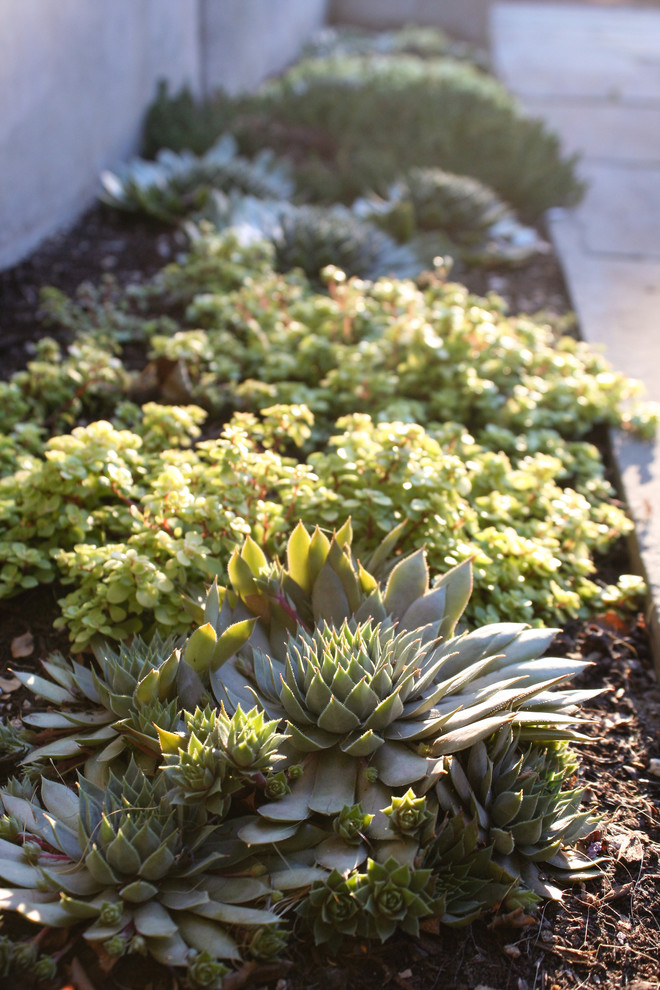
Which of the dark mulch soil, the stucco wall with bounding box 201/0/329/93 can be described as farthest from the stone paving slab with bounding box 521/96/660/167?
the dark mulch soil

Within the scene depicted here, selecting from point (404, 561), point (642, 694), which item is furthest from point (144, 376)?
point (642, 694)

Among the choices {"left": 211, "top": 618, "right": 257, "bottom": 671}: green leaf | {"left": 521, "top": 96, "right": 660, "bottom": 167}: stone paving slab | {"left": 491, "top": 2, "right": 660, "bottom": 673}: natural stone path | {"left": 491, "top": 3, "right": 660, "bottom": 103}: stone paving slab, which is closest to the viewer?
{"left": 211, "top": 618, "right": 257, "bottom": 671}: green leaf

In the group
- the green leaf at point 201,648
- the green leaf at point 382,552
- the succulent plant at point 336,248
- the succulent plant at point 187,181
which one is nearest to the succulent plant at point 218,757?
the green leaf at point 201,648

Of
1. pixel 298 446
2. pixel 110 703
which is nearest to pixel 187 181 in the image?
pixel 298 446

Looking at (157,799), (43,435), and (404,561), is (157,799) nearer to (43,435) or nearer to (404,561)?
(404,561)

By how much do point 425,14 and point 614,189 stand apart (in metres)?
9.67

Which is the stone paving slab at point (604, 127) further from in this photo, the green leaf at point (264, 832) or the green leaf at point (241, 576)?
the green leaf at point (264, 832)

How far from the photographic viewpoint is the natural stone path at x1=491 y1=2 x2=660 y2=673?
3.49 meters

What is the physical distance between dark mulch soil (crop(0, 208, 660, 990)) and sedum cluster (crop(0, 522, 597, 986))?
77mm

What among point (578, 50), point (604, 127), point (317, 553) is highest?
point (578, 50)

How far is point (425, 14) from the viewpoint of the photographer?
14.2m

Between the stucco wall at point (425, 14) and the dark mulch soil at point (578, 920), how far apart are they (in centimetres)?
1401

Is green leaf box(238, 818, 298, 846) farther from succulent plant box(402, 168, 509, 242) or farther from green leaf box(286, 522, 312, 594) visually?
succulent plant box(402, 168, 509, 242)

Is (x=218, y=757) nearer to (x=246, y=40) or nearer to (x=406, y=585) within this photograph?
(x=406, y=585)
